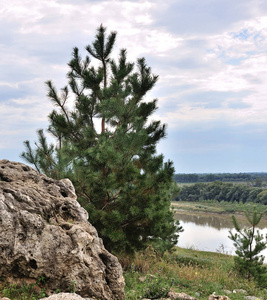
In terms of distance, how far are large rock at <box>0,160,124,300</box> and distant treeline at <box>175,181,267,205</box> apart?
63.9 meters

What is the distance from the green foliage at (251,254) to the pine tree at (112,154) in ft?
9.27

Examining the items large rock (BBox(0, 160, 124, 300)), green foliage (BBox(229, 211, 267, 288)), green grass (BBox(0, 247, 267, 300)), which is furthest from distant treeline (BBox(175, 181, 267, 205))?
large rock (BBox(0, 160, 124, 300))

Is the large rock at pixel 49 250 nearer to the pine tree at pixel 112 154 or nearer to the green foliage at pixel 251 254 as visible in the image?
the pine tree at pixel 112 154

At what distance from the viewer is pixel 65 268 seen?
14.2ft

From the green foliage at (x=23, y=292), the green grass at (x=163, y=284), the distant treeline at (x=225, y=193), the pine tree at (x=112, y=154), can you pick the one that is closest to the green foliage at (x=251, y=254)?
the green grass at (x=163, y=284)

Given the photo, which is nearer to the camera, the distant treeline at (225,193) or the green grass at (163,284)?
the green grass at (163,284)

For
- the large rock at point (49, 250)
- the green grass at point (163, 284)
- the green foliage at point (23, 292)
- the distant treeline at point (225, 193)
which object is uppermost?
the large rock at point (49, 250)

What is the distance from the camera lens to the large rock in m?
4.32

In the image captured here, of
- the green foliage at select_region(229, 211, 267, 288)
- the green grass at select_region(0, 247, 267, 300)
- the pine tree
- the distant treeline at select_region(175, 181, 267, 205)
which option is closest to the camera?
the green grass at select_region(0, 247, 267, 300)

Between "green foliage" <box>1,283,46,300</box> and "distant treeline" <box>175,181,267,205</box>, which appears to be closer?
"green foliage" <box>1,283,46,300</box>

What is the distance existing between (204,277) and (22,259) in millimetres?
6148

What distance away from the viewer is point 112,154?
7.62m

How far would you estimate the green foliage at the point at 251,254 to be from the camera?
9602mm

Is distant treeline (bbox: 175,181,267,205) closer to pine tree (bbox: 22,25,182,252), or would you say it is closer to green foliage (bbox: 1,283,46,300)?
pine tree (bbox: 22,25,182,252)
